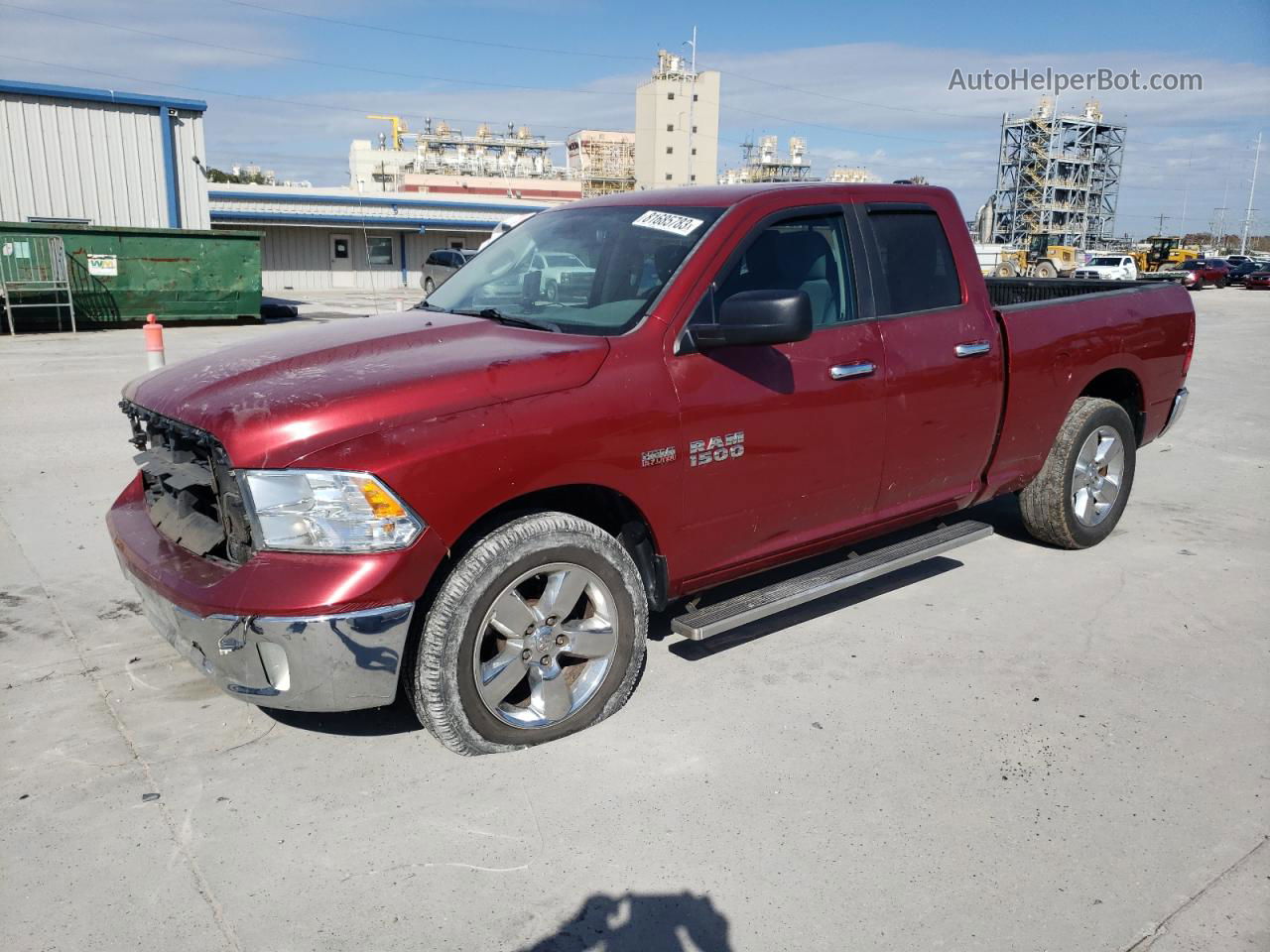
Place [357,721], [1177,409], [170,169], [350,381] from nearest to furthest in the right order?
[350,381] → [357,721] → [1177,409] → [170,169]

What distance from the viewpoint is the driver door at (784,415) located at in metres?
3.58

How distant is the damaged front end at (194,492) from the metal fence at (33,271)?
54.3ft

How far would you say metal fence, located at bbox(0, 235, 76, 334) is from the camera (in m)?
17.4

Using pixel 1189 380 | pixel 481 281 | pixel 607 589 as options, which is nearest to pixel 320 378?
pixel 607 589

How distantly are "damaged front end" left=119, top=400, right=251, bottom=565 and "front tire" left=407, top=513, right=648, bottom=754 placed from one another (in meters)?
0.71

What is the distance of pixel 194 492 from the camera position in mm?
3355

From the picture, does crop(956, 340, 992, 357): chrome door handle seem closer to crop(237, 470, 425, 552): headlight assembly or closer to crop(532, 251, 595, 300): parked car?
crop(532, 251, 595, 300): parked car

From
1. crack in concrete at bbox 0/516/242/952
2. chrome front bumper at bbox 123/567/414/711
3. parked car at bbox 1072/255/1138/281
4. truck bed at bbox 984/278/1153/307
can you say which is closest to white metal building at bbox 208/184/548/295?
parked car at bbox 1072/255/1138/281

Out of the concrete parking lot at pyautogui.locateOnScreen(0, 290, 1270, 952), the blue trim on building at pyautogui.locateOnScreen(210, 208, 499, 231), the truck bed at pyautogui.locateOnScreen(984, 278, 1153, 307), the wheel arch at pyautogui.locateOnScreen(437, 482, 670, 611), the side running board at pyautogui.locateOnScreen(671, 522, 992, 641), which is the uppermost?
the blue trim on building at pyautogui.locateOnScreen(210, 208, 499, 231)

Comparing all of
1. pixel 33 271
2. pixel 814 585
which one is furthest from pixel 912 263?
pixel 33 271

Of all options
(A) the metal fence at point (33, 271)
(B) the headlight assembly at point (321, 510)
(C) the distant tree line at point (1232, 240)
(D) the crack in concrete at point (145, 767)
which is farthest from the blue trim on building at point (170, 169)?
(C) the distant tree line at point (1232, 240)

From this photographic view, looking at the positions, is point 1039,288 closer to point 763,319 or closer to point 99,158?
point 763,319

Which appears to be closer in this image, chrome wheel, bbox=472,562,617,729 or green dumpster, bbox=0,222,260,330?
chrome wheel, bbox=472,562,617,729

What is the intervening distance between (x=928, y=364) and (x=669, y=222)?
4.41 ft
